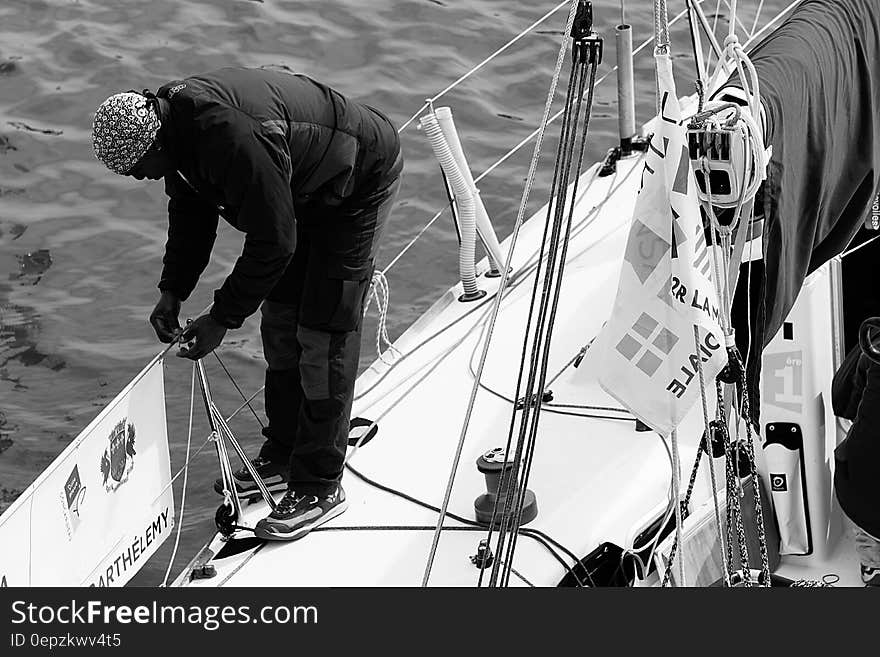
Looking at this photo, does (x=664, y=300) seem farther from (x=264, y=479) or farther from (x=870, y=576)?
(x=264, y=479)

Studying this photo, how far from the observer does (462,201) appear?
14.2 ft

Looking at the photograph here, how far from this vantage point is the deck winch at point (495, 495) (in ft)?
10.4

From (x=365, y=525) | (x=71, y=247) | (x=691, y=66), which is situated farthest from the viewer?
(x=691, y=66)

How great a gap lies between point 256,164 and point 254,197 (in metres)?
0.07

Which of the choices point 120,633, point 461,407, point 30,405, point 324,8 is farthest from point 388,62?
Result: point 120,633

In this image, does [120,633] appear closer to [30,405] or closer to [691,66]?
[30,405]

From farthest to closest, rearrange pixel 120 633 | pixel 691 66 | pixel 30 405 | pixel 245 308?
pixel 691 66, pixel 30 405, pixel 245 308, pixel 120 633

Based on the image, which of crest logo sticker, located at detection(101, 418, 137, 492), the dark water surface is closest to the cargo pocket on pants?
crest logo sticker, located at detection(101, 418, 137, 492)

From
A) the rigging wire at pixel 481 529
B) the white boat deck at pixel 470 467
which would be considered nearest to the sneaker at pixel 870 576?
the white boat deck at pixel 470 467

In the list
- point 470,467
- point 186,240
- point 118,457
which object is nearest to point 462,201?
point 470,467

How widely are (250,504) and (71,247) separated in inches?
104

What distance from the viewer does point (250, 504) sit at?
3539 millimetres

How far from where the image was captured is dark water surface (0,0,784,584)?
511 cm

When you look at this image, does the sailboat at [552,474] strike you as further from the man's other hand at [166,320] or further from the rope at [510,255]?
the man's other hand at [166,320]
